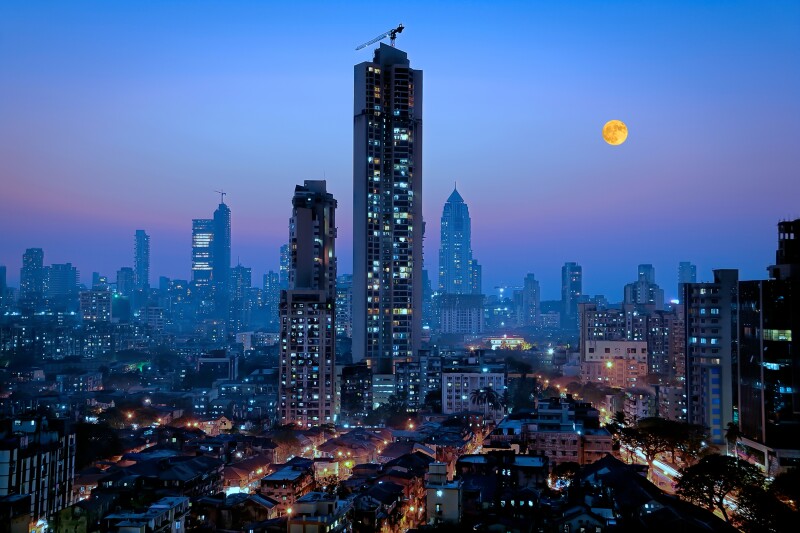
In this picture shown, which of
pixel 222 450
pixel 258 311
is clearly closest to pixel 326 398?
pixel 222 450

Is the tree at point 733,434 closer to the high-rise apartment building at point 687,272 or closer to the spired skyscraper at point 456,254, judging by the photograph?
the high-rise apartment building at point 687,272

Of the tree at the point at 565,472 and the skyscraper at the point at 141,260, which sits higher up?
the skyscraper at the point at 141,260

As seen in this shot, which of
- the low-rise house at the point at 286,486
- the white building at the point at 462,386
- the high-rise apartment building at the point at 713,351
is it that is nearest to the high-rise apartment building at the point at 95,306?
the white building at the point at 462,386

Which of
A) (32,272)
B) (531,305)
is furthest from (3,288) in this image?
(531,305)

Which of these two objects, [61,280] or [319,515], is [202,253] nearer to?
[61,280]

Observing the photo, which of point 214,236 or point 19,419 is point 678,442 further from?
point 214,236

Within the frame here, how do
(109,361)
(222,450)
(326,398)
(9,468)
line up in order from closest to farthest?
(9,468) → (222,450) → (326,398) → (109,361)

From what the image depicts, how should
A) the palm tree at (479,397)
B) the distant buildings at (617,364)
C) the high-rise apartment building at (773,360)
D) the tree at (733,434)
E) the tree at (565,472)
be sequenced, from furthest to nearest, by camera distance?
the distant buildings at (617,364), the palm tree at (479,397), the tree at (733,434), the tree at (565,472), the high-rise apartment building at (773,360)
